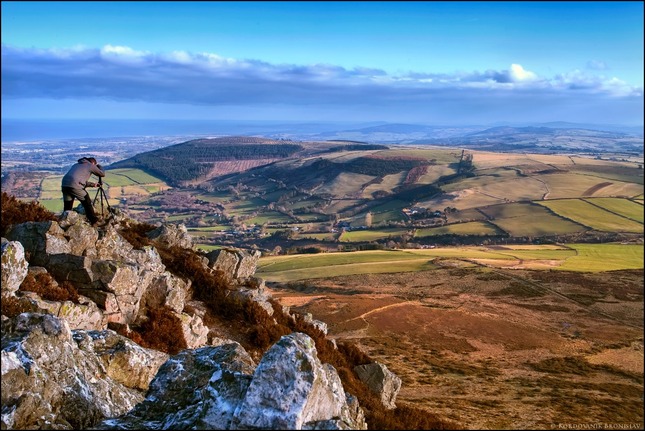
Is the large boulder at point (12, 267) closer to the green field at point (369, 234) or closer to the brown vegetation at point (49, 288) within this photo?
the brown vegetation at point (49, 288)

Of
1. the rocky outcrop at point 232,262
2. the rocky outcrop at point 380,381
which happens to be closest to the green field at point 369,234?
the rocky outcrop at point 232,262

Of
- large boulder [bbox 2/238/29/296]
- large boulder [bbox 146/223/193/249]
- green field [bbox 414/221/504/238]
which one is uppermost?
large boulder [bbox 2/238/29/296]

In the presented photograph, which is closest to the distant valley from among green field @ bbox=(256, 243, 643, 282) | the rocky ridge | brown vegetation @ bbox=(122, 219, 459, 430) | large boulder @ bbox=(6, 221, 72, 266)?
green field @ bbox=(256, 243, 643, 282)

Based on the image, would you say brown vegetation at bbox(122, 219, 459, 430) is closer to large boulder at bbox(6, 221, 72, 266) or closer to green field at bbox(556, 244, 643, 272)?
large boulder at bbox(6, 221, 72, 266)

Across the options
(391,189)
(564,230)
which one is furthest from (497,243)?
(391,189)

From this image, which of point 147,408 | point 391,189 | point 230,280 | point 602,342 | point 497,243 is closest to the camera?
point 147,408

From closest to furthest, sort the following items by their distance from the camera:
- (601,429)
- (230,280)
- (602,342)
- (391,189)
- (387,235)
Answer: (601,429) → (230,280) → (602,342) → (387,235) → (391,189)

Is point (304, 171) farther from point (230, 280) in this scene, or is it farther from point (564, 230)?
point (230, 280)
